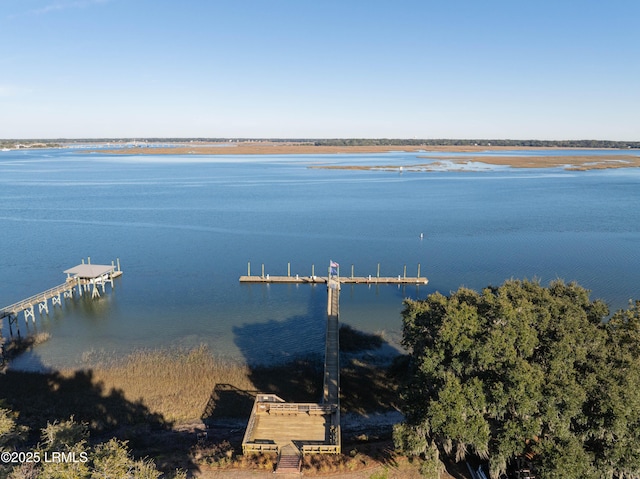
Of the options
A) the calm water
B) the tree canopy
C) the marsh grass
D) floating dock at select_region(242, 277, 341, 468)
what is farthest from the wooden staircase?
the calm water

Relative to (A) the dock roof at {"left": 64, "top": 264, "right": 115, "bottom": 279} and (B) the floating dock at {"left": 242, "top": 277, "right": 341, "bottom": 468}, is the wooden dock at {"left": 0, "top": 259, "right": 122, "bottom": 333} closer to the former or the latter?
(A) the dock roof at {"left": 64, "top": 264, "right": 115, "bottom": 279}

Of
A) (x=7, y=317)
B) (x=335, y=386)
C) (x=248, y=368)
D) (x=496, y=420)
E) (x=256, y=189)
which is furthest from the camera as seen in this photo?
(x=256, y=189)

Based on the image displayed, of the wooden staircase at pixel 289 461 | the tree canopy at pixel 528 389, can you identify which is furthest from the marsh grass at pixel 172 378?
the tree canopy at pixel 528 389

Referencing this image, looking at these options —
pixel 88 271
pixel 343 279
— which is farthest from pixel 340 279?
pixel 88 271

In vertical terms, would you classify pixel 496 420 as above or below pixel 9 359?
above

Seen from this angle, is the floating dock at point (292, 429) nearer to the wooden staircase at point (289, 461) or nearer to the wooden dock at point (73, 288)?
the wooden staircase at point (289, 461)

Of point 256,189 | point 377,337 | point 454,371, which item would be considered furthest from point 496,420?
point 256,189

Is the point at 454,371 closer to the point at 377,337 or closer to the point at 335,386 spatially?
the point at 335,386
